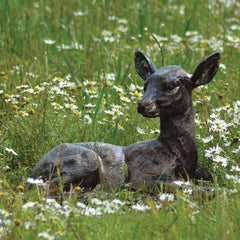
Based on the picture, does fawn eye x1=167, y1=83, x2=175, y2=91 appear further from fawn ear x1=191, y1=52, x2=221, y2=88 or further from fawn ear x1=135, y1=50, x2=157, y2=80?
fawn ear x1=135, y1=50, x2=157, y2=80

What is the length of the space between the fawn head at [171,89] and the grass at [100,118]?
1.60ft

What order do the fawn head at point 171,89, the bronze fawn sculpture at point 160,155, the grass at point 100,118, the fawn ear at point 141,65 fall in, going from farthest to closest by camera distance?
1. the fawn ear at point 141,65
2. the bronze fawn sculpture at point 160,155
3. the fawn head at point 171,89
4. the grass at point 100,118

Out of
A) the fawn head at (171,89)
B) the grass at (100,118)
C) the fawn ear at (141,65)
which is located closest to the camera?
the grass at (100,118)

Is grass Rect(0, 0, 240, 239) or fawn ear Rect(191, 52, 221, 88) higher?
fawn ear Rect(191, 52, 221, 88)

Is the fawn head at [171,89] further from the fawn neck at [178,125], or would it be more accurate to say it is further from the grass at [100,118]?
the grass at [100,118]

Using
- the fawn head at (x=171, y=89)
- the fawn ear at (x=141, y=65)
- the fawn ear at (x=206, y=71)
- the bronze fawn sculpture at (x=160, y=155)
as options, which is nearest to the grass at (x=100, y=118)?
the bronze fawn sculpture at (x=160, y=155)

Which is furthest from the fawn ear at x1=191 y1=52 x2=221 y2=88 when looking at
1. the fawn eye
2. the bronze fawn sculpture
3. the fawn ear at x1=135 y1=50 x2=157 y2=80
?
the fawn ear at x1=135 y1=50 x2=157 y2=80

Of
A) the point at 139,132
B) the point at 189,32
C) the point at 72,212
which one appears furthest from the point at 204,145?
the point at 189,32

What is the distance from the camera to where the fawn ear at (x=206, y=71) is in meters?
4.68

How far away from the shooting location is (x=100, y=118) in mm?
6137

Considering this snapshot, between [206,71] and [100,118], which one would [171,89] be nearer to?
[206,71]

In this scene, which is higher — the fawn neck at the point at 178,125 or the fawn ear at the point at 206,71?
the fawn ear at the point at 206,71

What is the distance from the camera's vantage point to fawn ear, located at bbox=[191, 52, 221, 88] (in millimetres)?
4677

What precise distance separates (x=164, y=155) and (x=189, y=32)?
5.30 m
